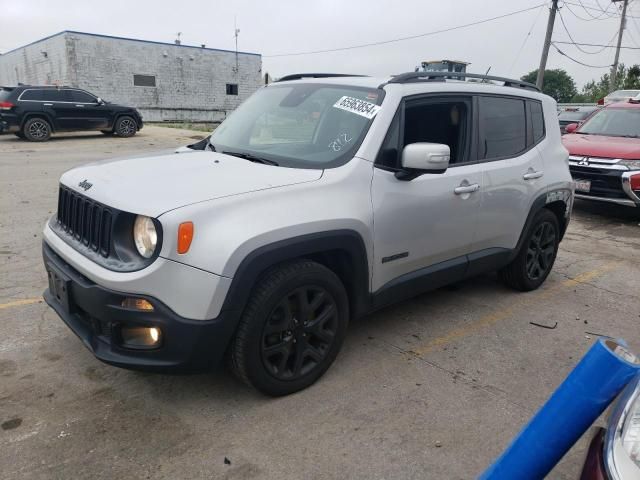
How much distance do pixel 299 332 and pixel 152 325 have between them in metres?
0.84

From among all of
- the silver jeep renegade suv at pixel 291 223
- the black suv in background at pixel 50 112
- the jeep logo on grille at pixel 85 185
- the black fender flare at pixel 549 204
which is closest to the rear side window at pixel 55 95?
the black suv in background at pixel 50 112

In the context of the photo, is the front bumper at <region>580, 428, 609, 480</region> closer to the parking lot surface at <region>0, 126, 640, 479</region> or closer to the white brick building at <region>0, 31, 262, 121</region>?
the parking lot surface at <region>0, 126, 640, 479</region>

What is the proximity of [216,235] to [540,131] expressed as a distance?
136 inches

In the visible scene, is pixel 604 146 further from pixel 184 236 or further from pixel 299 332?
pixel 184 236

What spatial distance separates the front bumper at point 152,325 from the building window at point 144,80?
32531 mm

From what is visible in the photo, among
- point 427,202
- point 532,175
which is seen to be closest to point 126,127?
point 532,175

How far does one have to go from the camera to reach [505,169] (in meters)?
4.27

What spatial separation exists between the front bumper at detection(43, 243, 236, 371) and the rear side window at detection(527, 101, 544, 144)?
338 cm

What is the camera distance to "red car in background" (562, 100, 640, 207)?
7906mm

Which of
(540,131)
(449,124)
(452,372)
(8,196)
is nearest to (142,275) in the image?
(452,372)

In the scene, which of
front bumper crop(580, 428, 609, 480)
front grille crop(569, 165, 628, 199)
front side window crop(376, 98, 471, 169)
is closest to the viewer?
front bumper crop(580, 428, 609, 480)

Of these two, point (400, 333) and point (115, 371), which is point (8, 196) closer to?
point (115, 371)

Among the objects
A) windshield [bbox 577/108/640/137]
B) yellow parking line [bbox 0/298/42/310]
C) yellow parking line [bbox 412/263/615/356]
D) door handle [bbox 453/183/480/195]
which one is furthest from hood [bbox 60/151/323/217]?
windshield [bbox 577/108/640/137]

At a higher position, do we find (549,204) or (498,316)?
(549,204)
